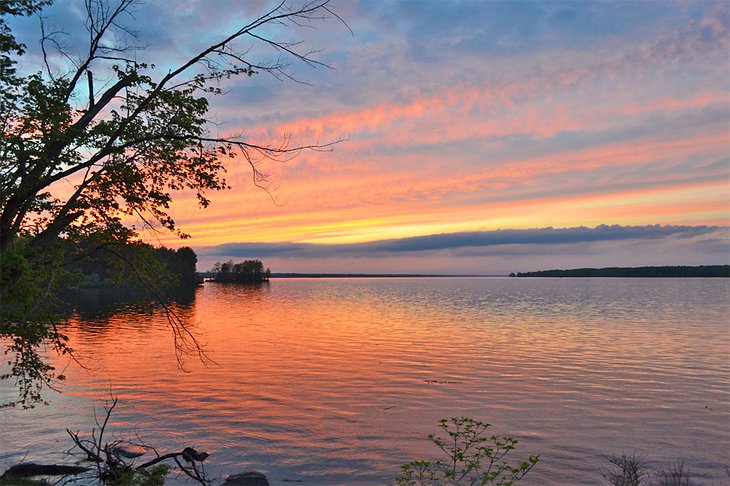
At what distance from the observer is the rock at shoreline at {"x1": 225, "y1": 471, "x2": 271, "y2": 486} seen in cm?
1605

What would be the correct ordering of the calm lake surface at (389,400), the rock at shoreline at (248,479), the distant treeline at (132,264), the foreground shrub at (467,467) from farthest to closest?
the calm lake surface at (389,400), the distant treeline at (132,264), the rock at shoreline at (248,479), the foreground shrub at (467,467)

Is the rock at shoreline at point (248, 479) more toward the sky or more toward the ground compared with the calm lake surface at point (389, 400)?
more toward the sky

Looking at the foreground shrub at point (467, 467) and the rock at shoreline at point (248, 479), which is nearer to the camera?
the foreground shrub at point (467, 467)

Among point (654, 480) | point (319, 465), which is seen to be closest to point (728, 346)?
point (654, 480)

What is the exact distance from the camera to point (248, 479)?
16.3m

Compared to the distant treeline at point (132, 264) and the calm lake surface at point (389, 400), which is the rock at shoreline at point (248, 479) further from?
the distant treeline at point (132, 264)

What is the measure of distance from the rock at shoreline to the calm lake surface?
679 mm

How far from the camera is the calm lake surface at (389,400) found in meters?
19.3

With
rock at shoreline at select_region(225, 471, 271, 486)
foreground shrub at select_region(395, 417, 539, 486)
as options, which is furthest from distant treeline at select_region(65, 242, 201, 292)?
foreground shrub at select_region(395, 417, 539, 486)

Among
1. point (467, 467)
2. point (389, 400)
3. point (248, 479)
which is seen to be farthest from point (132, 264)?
point (389, 400)

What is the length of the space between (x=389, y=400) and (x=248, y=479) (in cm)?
1194

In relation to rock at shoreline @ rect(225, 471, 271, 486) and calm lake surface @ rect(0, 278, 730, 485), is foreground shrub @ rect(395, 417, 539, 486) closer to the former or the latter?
calm lake surface @ rect(0, 278, 730, 485)

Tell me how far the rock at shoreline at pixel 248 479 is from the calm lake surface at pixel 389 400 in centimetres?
68

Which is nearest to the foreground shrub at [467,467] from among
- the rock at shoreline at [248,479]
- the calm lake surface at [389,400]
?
the calm lake surface at [389,400]
